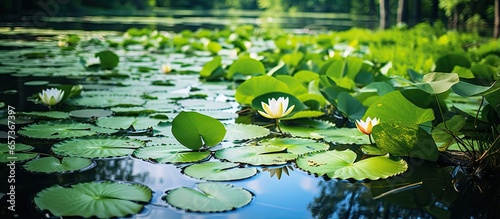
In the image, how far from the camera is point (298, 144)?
5.39ft

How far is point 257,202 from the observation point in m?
1.18

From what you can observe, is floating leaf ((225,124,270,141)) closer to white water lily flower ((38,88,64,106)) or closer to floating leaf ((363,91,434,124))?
floating leaf ((363,91,434,124))

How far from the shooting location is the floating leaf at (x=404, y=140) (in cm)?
145

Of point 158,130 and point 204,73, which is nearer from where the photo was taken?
point 158,130

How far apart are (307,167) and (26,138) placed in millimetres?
967

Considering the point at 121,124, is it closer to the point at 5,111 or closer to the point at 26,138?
the point at 26,138

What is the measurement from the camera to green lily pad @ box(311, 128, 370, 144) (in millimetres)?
1695

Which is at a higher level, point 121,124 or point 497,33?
point 121,124

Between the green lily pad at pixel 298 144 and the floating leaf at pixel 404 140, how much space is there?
0.66ft

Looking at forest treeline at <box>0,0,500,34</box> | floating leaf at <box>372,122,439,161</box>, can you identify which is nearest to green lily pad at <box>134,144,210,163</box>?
floating leaf at <box>372,122,439,161</box>

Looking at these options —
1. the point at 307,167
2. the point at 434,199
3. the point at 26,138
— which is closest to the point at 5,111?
the point at 26,138

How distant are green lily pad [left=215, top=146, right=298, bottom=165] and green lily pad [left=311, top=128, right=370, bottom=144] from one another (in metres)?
0.23

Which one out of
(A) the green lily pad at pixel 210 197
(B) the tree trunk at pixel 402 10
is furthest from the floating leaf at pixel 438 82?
(B) the tree trunk at pixel 402 10

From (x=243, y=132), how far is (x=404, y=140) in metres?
0.59
